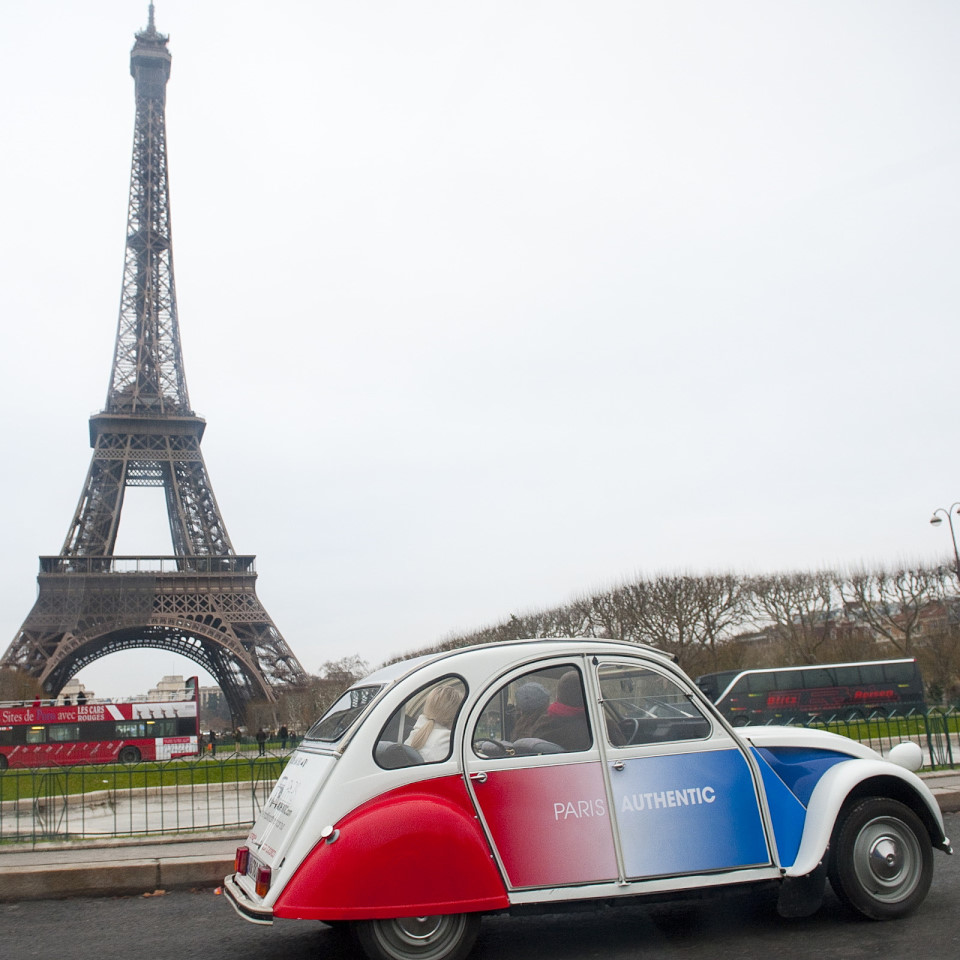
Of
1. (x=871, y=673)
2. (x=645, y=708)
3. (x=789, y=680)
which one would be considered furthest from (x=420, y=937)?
(x=871, y=673)

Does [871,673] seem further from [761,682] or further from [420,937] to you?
[420,937]

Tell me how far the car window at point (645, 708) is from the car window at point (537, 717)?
0.15 meters

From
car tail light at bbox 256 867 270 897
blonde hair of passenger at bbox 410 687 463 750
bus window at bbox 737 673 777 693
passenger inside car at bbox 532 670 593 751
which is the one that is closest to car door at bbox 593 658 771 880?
passenger inside car at bbox 532 670 593 751

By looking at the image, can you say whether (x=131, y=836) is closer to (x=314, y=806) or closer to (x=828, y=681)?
(x=314, y=806)

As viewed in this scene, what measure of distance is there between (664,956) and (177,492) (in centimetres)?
4956

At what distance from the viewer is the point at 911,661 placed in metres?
29.5

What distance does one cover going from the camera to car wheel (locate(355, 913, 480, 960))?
173 inches

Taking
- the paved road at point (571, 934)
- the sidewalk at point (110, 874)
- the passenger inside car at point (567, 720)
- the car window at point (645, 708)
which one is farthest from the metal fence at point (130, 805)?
the car window at point (645, 708)

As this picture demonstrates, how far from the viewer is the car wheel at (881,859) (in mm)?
4992

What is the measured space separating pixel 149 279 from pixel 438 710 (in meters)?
56.0

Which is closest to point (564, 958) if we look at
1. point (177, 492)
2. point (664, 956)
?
point (664, 956)

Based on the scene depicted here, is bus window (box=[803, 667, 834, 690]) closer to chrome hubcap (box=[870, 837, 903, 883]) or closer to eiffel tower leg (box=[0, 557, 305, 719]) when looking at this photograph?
chrome hubcap (box=[870, 837, 903, 883])

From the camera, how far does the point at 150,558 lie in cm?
4953

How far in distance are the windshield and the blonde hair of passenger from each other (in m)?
0.31
